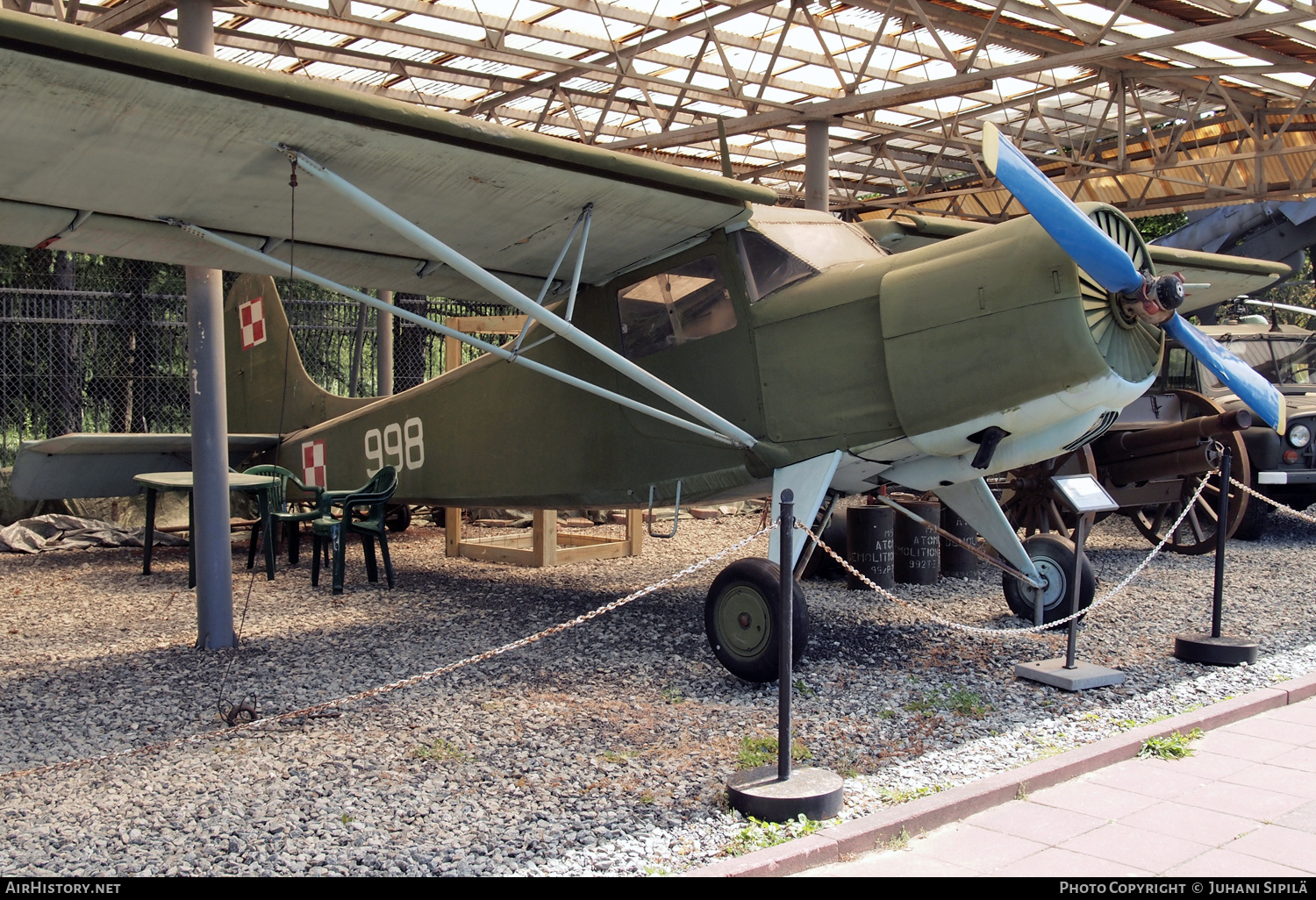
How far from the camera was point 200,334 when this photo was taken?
19.1 feet

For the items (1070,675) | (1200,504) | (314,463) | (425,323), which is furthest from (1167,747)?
(314,463)

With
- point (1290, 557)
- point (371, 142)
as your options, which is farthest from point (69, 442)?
point (1290, 557)

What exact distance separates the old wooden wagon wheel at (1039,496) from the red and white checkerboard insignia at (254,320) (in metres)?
7.20

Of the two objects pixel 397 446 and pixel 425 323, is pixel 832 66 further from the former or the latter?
pixel 425 323

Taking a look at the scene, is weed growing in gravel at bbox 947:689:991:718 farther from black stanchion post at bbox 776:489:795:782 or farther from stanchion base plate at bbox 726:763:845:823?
black stanchion post at bbox 776:489:795:782

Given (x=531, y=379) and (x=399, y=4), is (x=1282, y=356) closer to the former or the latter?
(x=531, y=379)

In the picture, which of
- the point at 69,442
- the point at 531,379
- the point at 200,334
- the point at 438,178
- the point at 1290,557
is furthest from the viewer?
the point at 1290,557

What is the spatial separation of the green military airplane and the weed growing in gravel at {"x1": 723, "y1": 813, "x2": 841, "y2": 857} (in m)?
1.72

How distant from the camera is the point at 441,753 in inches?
157

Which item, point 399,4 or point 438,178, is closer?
point 438,178

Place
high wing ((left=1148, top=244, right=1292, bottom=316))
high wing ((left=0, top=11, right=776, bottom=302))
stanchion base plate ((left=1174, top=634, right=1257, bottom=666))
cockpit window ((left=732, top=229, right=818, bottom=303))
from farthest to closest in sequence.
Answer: high wing ((left=1148, top=244, right=1292, bottom=316)) → cockpit window ((left=732, top=229, right=818, bottom=303)) → stanchion base plate ((left=1174, top=634, right=1257, bottom=666)) → high wing ((left=0, top=11, right=776, bottom=302))

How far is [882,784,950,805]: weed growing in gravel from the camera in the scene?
348 cm

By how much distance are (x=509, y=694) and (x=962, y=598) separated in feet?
13.7

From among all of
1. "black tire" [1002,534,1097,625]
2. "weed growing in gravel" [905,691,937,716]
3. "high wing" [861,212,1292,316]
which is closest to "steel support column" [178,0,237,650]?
"weed growing in gravel" [905,691,937,716]
